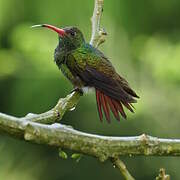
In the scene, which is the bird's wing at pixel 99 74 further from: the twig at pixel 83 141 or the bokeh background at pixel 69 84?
the bokeh background at pixel 69 84

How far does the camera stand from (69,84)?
8.77m

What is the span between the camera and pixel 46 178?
9.77 m

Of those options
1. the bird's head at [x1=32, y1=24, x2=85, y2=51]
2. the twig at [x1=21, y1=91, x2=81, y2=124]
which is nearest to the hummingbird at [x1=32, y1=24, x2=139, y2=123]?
the bird's head at [x1=32, y1=24, x2=85, y2=51]

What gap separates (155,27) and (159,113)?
9.05ft

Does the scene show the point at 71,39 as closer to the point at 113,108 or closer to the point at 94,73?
the point at 94,73

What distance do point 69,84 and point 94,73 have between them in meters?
5.42

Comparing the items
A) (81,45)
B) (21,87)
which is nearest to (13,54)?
(21,87)

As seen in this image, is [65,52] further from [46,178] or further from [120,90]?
[46,178]

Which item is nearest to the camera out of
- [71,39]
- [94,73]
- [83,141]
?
[83,141]

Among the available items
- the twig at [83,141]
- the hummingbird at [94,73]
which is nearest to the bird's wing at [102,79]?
the hummingbird at [94,73]

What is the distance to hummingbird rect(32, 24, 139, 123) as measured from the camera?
9.66ft

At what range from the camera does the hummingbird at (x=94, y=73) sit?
294cm

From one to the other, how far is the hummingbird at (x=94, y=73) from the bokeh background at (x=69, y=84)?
4397 mm

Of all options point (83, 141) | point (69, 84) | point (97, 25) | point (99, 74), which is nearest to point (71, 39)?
point (97, 25)
